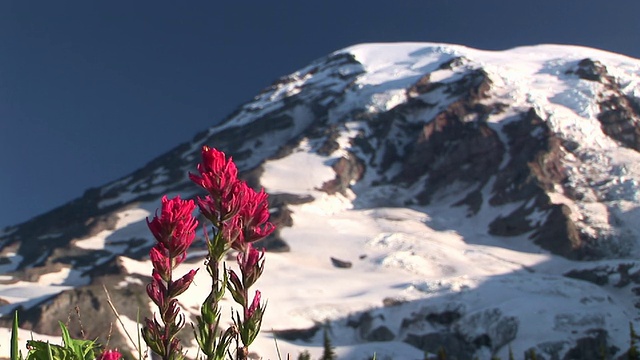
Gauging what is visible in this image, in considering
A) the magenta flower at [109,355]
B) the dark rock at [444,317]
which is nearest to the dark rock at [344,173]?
the dark rock at [444,317]

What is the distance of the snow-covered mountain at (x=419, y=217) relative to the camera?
63.5m

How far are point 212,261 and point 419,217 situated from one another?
110 metres

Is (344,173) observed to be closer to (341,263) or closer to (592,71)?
(341,263)

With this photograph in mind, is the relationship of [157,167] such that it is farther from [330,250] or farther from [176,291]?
[176,291]

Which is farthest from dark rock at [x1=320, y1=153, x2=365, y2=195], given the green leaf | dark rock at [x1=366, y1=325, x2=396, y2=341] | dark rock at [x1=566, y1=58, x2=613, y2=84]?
the green leaf

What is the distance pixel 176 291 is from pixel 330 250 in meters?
90.1

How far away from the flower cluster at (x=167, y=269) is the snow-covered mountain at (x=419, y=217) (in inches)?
1984

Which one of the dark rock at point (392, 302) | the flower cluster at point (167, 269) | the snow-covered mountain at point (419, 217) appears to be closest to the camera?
the flower cluster at point (167, 269)

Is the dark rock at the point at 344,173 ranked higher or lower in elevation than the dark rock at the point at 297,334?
higher

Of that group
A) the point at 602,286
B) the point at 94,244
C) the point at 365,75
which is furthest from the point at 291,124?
the point at 602,286

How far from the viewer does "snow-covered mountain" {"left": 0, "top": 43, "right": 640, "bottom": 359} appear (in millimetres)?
63469

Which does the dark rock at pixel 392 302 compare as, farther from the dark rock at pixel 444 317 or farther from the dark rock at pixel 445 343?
the dark rock at pixel 445 343

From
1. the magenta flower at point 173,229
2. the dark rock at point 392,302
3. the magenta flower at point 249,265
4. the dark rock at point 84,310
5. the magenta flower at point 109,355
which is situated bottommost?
the magenta flower at point 109,355

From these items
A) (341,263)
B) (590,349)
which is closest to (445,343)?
(590,349)
